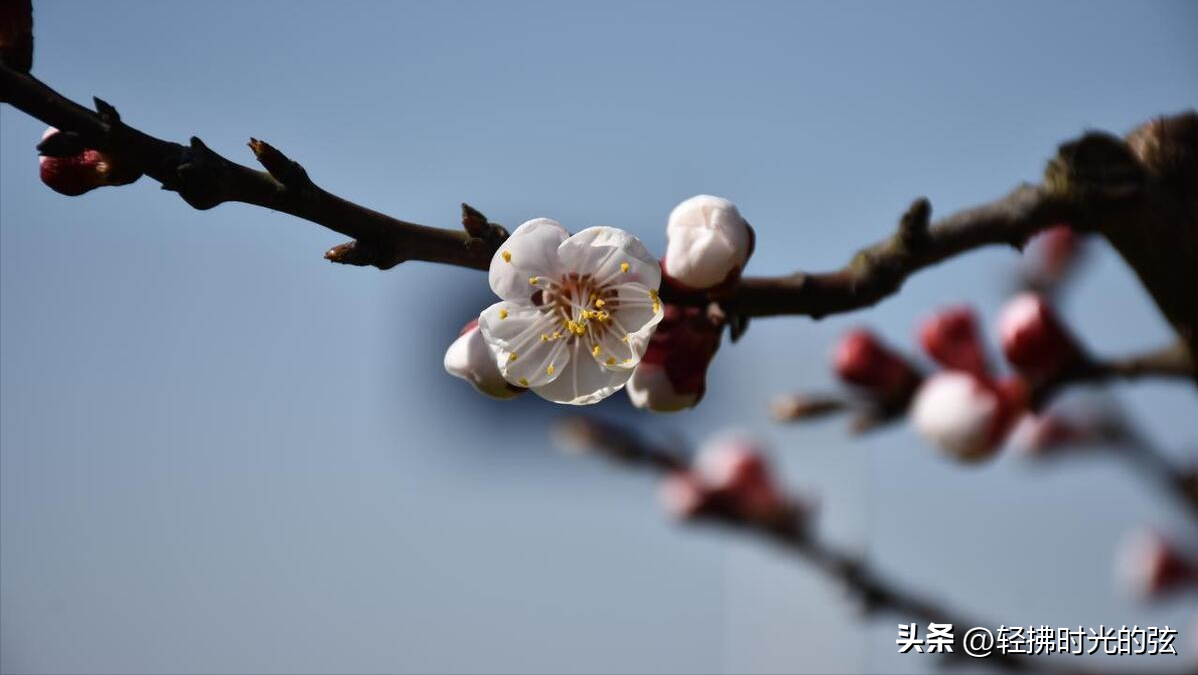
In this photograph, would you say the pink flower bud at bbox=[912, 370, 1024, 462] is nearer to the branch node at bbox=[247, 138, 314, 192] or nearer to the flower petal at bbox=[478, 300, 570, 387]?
the flower petal at bbox=[478, 300, 570, 387]

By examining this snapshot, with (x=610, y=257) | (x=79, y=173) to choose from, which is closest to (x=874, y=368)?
(x=610, y=257)

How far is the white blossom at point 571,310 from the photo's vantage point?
115 cm

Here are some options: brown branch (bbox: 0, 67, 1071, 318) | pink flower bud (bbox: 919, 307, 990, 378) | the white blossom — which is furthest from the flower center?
pink flower bud (bbox: 919, 307, 990, 378)

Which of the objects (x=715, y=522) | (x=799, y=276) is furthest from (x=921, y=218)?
(x=715, y=522)

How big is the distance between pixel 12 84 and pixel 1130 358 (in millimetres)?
1300

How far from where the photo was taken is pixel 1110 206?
37.7 inches

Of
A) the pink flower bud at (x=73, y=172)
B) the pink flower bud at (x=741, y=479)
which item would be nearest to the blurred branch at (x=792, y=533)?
the pink flower bud at (x=741, y=479)

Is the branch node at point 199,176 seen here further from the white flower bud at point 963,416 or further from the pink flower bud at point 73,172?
the white flower bud at point 963,416

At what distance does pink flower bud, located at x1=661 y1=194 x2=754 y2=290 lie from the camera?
3.46 feet

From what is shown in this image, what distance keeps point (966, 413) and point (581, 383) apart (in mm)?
771

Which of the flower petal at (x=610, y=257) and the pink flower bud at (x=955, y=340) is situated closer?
the flower petal at (x=610, y=257)

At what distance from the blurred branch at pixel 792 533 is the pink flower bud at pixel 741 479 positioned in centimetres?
8

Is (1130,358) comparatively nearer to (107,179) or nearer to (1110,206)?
(1110,206)

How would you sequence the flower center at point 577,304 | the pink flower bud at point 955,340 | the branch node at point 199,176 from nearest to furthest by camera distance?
1. the branch node at point 199,176
2. the flower center at point 577,304
3. the pink flower bud at point 955,340
